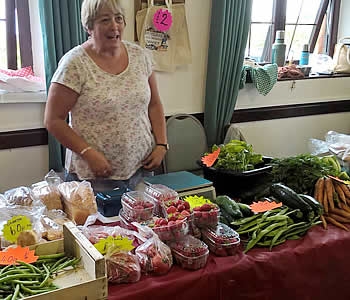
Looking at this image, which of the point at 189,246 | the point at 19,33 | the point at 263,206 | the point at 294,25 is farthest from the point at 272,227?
the point at 294,25

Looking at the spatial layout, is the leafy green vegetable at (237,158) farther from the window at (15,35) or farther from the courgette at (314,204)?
the window at (15,35)

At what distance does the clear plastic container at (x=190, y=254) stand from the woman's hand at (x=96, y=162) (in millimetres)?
616

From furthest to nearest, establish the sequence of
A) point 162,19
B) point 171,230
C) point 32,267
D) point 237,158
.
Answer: point 162,19, point 237,158, point 171,230, point 32,267

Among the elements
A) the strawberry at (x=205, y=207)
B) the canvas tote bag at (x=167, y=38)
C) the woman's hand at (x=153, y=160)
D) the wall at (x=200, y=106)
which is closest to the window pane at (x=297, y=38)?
the wall at (x=200, y=106)

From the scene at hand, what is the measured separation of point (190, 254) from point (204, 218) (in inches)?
7.5

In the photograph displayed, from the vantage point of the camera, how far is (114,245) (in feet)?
4.79

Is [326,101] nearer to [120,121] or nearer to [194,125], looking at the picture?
[194,125]

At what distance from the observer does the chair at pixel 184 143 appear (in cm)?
312

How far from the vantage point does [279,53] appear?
3.70m

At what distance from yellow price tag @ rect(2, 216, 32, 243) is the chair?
1629 mm

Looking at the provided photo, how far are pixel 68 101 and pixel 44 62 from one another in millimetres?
714

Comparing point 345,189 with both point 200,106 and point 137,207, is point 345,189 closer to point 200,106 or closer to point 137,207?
point 137,207

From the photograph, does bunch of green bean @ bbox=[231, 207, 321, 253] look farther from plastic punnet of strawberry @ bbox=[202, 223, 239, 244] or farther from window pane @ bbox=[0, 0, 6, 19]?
window pane @ bbox=[0, 0, 6, 19]

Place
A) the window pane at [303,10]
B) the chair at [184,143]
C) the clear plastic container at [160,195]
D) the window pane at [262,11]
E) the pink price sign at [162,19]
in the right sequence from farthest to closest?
the window pane at [303,10] → the window pane at [262,11] → the chair at [184,143] → the pink price sign at [162,19] → the clear plastic container at [160,195]
